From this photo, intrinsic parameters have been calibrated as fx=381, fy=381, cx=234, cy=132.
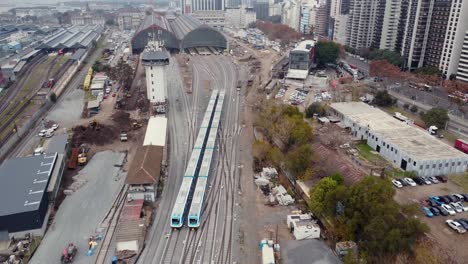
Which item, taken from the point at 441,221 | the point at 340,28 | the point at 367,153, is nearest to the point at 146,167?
the point at 367,153

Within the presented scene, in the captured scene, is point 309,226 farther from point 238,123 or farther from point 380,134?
Result: point 238,123

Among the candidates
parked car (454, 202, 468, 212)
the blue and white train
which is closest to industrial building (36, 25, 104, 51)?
the blue and white train

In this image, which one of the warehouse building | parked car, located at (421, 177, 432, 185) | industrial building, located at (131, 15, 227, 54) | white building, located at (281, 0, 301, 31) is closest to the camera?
parked car, located at (421, 177, 432, 185)

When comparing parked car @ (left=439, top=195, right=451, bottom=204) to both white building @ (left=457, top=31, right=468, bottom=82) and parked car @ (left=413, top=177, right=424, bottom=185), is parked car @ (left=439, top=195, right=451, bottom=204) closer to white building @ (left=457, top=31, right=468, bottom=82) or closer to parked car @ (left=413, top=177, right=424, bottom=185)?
parked car @ (left=413, top=177, right=424, bottom=185)

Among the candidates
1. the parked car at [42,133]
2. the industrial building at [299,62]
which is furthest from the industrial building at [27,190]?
the industrial building at [299,62]

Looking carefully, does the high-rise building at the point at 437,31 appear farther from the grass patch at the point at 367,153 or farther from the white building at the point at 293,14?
the white building at the point at 293,14

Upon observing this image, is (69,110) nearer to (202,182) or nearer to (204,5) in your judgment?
(202,182)
